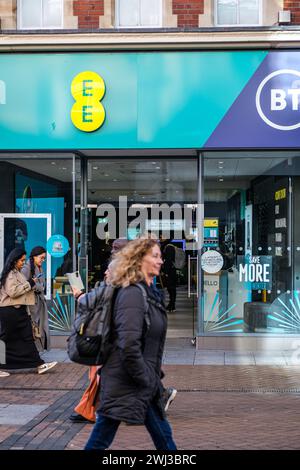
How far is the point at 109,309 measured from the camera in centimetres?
525

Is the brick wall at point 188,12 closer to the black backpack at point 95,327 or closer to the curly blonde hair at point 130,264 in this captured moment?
the curly blonde hair at point 130,264

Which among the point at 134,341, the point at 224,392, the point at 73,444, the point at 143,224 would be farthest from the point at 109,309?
the point at 143,224

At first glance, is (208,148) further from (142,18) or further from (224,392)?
(224,392)

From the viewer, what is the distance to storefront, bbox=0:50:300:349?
1288cm

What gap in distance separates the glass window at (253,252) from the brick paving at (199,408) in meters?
1.72

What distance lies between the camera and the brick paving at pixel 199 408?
23.4 ft

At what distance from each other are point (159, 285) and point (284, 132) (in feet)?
19.3

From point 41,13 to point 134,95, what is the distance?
2.45 metres

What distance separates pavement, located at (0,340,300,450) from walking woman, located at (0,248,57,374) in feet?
0.94

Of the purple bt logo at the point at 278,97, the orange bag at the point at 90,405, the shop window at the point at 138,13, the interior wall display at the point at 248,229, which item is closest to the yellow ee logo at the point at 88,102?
the shop window at the point at 138,13

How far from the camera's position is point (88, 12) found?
519 inches

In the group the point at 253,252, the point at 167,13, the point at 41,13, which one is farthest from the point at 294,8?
the point at 41,13

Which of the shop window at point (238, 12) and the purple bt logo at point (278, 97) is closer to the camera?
the purple bt logo at point (278, 97)

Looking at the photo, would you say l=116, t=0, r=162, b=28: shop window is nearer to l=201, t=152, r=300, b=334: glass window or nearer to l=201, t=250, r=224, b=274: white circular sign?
l=201, t=152, r=300, b=334: glass window
